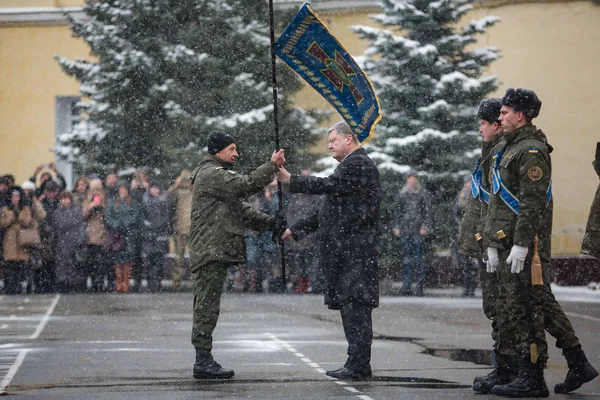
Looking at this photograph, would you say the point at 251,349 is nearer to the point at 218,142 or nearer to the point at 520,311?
the point at 218,142

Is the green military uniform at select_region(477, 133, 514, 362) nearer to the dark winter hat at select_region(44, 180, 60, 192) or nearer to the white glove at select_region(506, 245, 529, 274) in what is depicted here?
the white glove at select_region(506, 245, 529, 274)

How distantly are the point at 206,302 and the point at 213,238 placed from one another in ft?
1.71

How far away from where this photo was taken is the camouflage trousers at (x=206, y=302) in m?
11.7

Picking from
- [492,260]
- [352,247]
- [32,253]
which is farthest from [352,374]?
[32,253]

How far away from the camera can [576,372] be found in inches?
409

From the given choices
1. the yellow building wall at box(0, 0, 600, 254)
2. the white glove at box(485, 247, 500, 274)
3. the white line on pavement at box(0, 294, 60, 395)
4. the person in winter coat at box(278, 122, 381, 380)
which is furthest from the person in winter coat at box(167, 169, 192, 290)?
the white glove at box(485, 247, 500, 274)

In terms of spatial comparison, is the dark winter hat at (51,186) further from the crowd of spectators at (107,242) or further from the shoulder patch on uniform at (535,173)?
the shoulder patch on uniform at (535,173)

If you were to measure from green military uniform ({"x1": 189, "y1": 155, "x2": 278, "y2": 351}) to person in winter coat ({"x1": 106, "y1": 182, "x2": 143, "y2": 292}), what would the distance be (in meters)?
14.1

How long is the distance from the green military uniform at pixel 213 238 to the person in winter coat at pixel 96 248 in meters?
14.2

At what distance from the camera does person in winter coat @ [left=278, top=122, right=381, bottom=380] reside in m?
11.5

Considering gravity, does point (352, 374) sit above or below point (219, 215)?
below

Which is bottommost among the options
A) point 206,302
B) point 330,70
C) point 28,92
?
point 206,302

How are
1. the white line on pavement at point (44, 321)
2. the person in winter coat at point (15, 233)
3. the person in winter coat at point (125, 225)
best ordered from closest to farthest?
the white line on pavement at point (44, 321) → the person in winter coat at point (15, 233) → the person in winter coat at point (125, 225)

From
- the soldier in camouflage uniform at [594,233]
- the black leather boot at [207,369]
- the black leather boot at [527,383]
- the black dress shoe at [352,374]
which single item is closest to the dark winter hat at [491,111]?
the soldier in camouflage uniform at [594,233]
